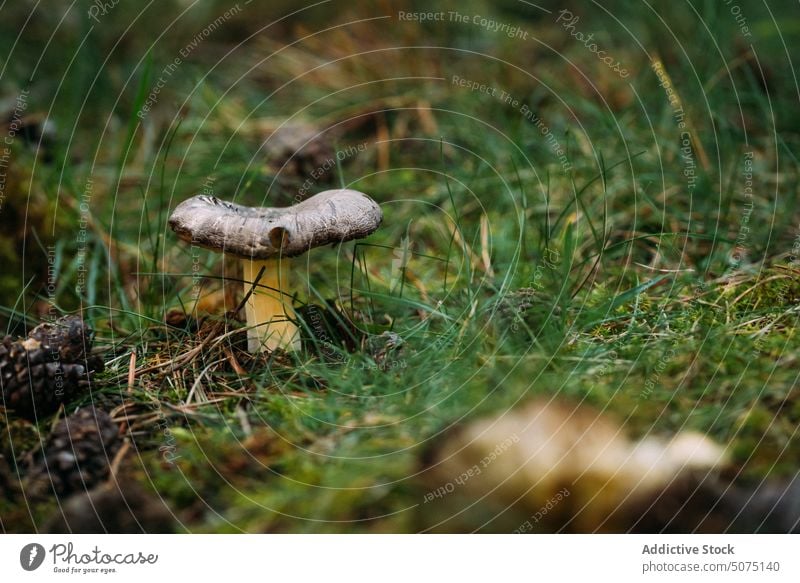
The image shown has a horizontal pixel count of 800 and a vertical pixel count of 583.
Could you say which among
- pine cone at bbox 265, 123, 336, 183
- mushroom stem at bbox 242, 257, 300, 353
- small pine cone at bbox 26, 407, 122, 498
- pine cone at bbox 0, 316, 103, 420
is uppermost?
pine cone at bbox 265, 123, 336, 183

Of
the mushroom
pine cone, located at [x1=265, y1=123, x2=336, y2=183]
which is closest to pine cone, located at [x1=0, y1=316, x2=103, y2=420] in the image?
the mushroom

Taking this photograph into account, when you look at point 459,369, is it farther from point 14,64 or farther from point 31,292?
point 14,64

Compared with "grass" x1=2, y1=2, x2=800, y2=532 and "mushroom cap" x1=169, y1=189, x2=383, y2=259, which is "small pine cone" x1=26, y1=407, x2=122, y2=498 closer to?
"grass" x1=2, y1=2, x2=800, y2=532

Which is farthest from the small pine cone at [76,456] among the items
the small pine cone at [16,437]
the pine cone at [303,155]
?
the pine cone at [303,155]

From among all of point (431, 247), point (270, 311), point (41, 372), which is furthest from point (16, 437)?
point (431, 247)

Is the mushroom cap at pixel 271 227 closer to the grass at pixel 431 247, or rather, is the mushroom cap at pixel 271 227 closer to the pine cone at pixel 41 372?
the grass at pixel 431 247

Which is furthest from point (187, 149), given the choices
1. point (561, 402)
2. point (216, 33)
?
point (561, 402)

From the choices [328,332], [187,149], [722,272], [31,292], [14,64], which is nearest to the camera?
[328,332]
